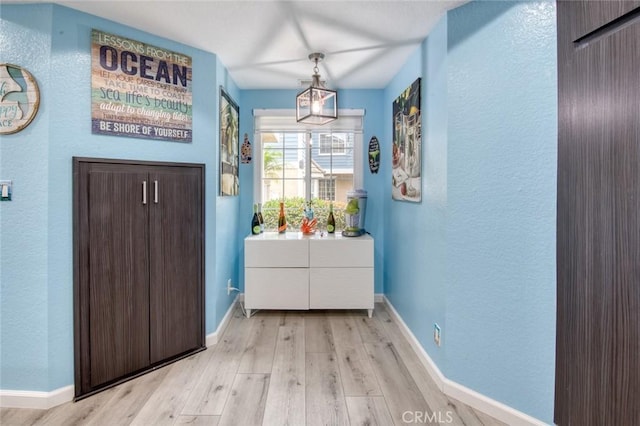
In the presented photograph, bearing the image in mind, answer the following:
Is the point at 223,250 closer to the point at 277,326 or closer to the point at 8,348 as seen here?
the point at 277,326

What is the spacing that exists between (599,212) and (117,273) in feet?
7.67

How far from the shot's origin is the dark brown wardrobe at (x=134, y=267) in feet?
6.22

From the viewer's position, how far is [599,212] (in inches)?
27.6

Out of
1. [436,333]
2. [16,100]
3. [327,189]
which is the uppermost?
[16,100]

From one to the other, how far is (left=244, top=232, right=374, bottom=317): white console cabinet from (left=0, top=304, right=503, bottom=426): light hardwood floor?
0.36 m

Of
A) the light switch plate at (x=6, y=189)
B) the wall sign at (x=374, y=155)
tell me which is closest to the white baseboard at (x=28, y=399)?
the light switch plate at (x=6, y=189)

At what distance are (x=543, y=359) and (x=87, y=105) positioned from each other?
9.35 feet

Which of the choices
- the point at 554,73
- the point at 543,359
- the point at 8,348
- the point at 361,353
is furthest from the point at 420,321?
the point at 8,348

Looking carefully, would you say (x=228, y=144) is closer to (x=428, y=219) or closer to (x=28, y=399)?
(x=428, y=219)

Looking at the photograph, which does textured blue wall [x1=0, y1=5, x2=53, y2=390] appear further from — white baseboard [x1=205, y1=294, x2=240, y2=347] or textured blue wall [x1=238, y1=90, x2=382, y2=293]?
textured blue wall [x1=238, y1=90, x2=382, y2=293]

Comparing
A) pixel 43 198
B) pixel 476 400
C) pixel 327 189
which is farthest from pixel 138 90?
pixel 476 400

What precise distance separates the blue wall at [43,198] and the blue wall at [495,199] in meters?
2.18

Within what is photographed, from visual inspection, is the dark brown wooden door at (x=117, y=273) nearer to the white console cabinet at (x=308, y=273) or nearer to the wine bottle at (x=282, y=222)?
the white console cabinet at (x=308, y=273)

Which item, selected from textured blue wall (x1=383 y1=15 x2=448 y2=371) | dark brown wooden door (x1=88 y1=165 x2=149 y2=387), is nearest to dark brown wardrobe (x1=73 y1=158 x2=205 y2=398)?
dark brown wooden door (x1=88 y1=165 x2=149 y2=387)
